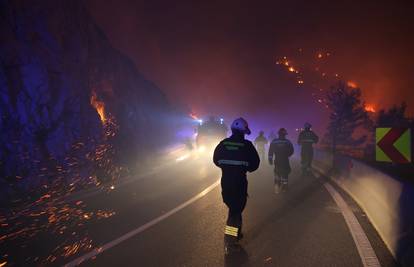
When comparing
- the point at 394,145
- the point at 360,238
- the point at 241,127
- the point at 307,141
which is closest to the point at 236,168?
the point at 241,127

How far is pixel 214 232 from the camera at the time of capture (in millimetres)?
7375

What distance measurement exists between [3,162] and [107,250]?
24.1ft

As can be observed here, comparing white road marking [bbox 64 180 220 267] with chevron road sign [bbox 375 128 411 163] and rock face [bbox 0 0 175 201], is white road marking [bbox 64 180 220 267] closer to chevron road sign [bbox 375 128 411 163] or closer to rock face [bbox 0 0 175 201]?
chevron road sign [bbox 375 128 411 163]

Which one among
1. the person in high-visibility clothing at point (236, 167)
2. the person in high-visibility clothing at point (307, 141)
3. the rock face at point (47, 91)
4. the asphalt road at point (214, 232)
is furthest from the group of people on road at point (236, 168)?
the person in high-visibility clothing at point (307, 141)

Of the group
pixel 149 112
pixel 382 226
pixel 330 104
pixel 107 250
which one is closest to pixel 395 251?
pixel 382 226


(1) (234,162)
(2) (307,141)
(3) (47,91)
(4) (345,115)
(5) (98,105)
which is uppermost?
(3) (47,91)

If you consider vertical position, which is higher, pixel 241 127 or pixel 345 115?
pixel 241 127

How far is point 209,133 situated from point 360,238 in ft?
85.4

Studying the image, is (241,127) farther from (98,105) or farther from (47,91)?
(98,105)

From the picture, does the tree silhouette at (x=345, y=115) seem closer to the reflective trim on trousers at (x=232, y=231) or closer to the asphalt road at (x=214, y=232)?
the asphalt road at (x=214, y=232)

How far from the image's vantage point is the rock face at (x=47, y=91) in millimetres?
13086

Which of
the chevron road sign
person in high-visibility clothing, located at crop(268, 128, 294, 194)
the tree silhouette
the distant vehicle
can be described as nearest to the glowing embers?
the tree silhouette

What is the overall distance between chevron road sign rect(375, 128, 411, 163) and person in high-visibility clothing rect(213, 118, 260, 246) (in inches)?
135

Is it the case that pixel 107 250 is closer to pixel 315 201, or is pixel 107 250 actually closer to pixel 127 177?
pixel 315 201
